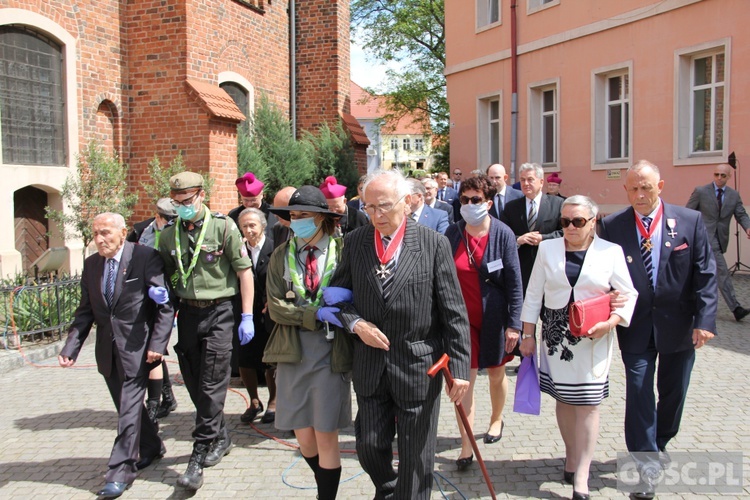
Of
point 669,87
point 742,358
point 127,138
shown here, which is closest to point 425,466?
point 742,358

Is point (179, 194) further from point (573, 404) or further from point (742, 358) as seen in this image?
point (742, 358)

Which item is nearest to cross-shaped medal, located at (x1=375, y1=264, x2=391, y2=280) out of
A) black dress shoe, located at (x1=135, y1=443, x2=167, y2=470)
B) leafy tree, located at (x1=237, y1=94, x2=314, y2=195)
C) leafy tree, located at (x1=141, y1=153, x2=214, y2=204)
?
black dress shoe, located at (x1=135, y1=443, x2=167, y2=470)

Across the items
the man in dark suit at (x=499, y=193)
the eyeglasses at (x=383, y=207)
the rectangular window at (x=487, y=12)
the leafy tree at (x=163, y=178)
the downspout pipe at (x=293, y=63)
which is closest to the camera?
the eyeglasses at (x=383, y=207)

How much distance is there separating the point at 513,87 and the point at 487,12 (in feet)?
10.3

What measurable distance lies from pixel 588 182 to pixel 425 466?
15139mm

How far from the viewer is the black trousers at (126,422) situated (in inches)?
179

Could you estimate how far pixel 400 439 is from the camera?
3637 mm

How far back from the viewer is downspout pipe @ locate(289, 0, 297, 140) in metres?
18.3

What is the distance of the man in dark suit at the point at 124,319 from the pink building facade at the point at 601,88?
40.2 feet

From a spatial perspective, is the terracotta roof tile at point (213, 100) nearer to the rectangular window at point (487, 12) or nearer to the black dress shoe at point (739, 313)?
the black dress shoe at point (739, 313)

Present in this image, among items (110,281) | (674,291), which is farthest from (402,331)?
(110,281)

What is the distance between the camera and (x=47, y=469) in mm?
4969

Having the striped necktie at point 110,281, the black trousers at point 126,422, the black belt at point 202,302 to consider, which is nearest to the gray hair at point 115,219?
the striped necktie at point 110,281

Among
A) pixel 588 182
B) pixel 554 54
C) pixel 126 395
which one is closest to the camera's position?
pixel 126 395
